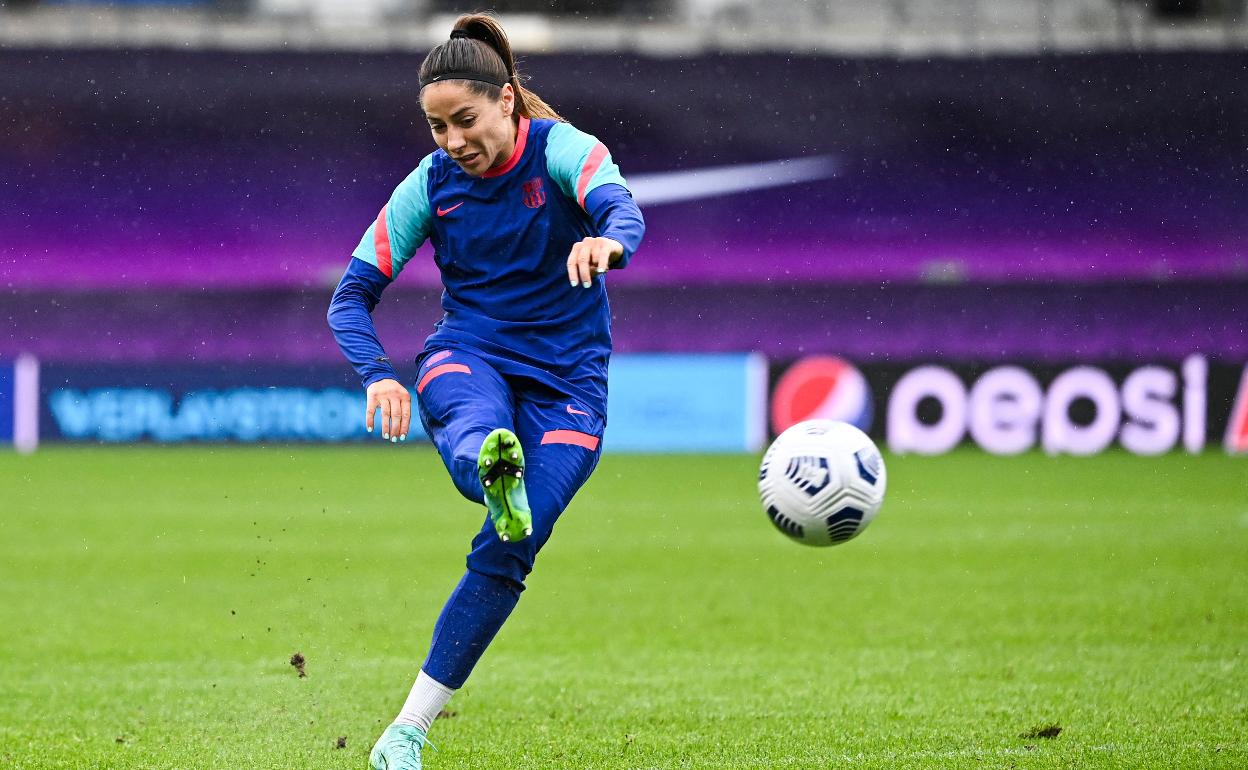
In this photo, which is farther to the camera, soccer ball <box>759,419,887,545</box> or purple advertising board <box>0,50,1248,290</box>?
purple advertising board <box>0,50,1248,290</box>

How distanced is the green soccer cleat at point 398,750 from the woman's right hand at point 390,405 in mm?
831

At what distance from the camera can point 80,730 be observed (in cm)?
565

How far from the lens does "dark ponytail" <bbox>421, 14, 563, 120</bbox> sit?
4719 millimetres

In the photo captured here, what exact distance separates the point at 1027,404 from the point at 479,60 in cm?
1481

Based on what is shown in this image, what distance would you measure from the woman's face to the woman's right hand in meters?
0.68

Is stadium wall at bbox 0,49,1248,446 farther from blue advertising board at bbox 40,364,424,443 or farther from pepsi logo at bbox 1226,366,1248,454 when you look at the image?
pepsi logo at bbox 1226,366,1248,454

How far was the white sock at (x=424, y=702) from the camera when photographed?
472cm

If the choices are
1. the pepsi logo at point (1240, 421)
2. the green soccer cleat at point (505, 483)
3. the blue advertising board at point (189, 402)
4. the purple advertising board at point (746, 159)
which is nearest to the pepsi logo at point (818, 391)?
Result: the purple advertising board at point (746, 159)

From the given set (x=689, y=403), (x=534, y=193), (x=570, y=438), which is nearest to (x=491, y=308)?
(x=534, y=193)

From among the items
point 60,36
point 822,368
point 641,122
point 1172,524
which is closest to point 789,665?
point 1172,524

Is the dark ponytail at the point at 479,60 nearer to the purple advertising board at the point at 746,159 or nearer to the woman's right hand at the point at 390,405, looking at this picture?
the woman's right hand at the point at 390,405

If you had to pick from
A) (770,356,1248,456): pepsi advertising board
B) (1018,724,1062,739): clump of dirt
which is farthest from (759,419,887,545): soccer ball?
(770,356,1248,456): pepsi advertising board

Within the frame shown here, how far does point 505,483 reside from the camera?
4.36 meters

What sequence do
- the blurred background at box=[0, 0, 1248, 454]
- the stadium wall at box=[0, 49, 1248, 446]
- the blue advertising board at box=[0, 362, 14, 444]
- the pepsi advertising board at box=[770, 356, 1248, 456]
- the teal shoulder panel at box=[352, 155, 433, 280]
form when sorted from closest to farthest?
the teal shoulder panel at box=[352, 155, 433, 280] → the pepsi advertising board at box=[770, 356, 1248, 456] → the blue advertising board at box=[0, 362, 14, 444] → the blurred background at box=[0, 0, 1248, 454] → the stadium wall at box=[0, 49, 1248, 446]
